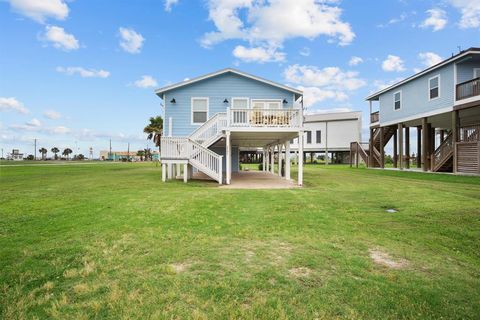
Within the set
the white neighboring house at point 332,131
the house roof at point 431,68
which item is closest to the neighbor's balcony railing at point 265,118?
the house roof at point 431,68

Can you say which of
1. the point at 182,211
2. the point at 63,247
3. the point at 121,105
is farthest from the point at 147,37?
the point at 63,247

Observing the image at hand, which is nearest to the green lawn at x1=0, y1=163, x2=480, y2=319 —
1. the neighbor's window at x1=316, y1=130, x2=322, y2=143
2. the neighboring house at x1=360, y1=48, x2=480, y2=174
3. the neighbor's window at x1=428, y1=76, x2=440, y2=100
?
the neighboring house at x1=360, y1=48, x2=480, y2=174

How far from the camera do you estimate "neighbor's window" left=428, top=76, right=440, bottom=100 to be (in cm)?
1775

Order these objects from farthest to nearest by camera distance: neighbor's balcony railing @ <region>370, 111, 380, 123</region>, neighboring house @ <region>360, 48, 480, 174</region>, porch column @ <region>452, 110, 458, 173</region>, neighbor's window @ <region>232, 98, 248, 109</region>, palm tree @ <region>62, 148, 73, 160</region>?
palm tree @ <region>62, 148, 73, 160</region> < neighbor's balcony railing @ <region>370, 111, 380, 123</region> < neighbor's window @ <region>232, 98, 248, 109</region> < porch column @ <region>452, 110, 458, 173</region> < neighboring house @ <region>360, 48, 480, 174</region>

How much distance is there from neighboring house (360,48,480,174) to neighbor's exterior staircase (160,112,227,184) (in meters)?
13.1

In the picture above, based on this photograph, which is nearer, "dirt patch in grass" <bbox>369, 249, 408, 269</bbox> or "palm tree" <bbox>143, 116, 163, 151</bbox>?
"dirt patch in grass" <bbox>369, 249, 408, 269</bbox>

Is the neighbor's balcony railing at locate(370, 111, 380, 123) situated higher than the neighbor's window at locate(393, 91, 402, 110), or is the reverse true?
the neighbor's window at locate(393, 91, 402, 110)

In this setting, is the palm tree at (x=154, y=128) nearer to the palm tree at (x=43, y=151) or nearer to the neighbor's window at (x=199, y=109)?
the neighbor's window at (x=199, y=109)

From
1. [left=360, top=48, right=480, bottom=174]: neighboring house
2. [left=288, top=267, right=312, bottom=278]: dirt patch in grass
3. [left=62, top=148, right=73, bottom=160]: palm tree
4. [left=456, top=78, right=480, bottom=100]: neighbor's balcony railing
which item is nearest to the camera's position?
[left=288, top=267, right=312, bottom=278]: dirt patch in grass

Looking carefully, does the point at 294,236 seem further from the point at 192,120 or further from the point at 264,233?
the point at 192,120

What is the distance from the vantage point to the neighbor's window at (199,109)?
17.0 meters

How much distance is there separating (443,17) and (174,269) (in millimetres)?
21398

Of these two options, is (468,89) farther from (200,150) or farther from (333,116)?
(333,116)

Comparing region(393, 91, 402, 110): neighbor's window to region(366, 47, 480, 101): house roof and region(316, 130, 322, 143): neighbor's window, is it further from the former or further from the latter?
region(316, 130, 322, 143): neighbor's window
